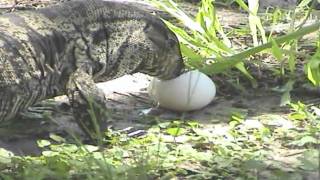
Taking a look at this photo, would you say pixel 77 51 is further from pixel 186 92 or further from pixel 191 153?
pixel 191 153

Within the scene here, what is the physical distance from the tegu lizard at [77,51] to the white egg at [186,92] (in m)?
0.05

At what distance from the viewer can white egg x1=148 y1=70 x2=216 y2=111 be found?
3.55 meters

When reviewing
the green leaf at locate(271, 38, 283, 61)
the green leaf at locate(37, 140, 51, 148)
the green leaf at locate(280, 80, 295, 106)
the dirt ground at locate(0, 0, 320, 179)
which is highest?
the green leaf at locate(271, 38, 283, 61)

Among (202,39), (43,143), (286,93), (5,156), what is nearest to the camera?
(5,156)

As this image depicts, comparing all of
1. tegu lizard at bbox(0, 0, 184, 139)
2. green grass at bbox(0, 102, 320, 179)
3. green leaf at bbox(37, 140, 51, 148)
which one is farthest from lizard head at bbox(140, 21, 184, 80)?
green leaf at bbox(37, 140, 51, 148)

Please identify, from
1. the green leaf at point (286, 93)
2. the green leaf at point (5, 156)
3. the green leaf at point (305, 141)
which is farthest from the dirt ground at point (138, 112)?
the green leaf at point (305, 141)

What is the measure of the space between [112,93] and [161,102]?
1.16ft

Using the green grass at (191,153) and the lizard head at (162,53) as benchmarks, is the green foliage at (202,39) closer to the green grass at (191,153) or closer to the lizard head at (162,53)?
the lizard head at (162,53)

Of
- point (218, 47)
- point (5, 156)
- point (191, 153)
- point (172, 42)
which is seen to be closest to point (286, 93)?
point (218, 47)

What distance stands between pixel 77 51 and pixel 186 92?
0.54 meters

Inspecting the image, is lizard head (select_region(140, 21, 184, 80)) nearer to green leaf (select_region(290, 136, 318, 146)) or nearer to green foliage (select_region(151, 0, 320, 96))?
green foliage (select_region(151, 0, 320, 96))

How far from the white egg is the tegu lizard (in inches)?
2.1

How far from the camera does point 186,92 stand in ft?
11.7

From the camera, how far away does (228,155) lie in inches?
117
